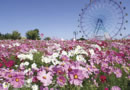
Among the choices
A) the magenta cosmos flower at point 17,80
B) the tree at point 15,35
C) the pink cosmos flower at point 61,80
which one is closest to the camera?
the magenta cosmos flower at point 17,80

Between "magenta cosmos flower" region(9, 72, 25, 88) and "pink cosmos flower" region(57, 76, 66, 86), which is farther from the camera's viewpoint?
"pink cosmos flower" region(57, 76, 66, 86)

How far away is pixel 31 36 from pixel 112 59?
2110 inches

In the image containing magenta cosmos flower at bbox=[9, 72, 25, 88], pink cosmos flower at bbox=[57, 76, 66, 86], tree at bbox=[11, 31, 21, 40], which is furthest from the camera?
tree at bbox=[11, 31, 21, 40]

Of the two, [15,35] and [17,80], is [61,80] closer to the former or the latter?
[17,80]

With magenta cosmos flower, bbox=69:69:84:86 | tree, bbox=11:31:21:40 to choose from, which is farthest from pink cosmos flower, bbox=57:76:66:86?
tree, bbox=11:31:21:40

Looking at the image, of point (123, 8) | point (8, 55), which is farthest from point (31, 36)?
point (8, 55)

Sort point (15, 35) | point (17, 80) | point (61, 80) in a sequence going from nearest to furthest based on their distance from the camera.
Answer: point (17, 80) → point (61, 80) → point (15, 35)

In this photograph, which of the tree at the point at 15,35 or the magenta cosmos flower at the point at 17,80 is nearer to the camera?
the magenta cosmos flower at the point at 17,80

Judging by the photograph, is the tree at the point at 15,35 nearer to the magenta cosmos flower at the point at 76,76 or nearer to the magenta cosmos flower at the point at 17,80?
the magenta cosmos flower at the point at 17,80

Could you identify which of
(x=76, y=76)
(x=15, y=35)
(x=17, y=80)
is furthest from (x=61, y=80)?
(x=15, y=35)

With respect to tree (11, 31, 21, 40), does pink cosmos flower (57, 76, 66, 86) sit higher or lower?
lower

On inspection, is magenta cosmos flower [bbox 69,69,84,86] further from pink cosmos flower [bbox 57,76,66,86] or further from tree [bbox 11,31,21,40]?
tree [bbox 11,31,21,40]

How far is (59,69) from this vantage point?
198 centimetres

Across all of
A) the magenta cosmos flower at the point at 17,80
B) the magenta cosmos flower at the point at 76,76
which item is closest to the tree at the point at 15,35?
the magenta cosmos flower at the point at 17,80
